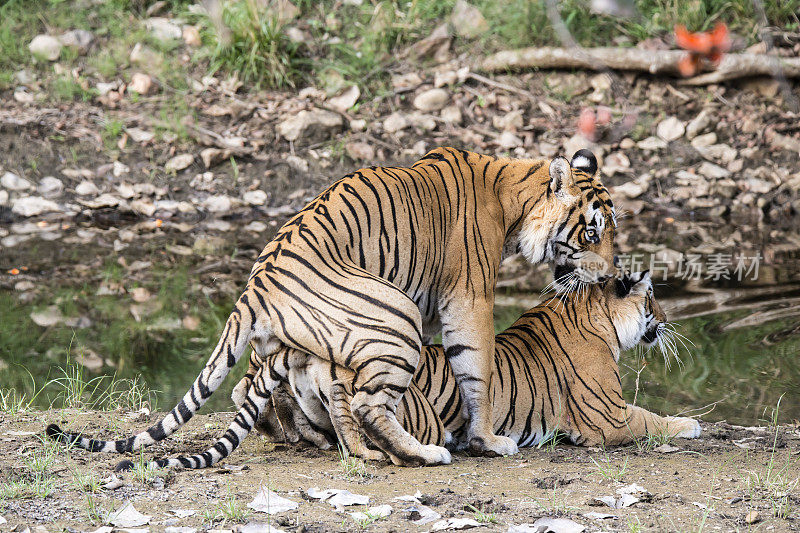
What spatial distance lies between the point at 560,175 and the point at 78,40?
8774mm

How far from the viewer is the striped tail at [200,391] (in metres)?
3.86

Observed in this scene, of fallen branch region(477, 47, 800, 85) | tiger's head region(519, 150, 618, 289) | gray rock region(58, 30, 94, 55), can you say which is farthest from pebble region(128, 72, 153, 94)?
tiger's head region(519, 150, 618, 289)

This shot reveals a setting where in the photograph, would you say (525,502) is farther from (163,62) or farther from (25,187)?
(163,62)

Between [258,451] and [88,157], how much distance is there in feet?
22.0

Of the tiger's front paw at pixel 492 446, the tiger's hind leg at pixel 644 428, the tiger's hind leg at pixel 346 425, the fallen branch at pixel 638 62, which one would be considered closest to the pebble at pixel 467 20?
the fallen branch at pixel 638 62

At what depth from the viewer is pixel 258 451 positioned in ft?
14.7

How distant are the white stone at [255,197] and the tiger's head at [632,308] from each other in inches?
219

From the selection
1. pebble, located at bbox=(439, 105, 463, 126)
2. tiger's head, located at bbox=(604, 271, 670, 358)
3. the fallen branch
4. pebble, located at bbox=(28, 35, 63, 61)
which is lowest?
tiger's head, located at bbox=(604, 271, 670, 358)

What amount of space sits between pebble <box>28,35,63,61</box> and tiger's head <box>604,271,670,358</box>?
29.1 ft

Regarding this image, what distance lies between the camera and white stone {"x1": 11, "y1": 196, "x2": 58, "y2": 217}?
32.0 feet

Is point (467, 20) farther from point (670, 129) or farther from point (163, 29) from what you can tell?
point (163, 29)

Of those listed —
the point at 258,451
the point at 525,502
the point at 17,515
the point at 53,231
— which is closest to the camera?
the point at 17,515

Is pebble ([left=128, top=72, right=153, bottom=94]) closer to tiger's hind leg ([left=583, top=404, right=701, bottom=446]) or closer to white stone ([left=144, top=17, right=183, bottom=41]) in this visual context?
white stone ([left=144, top=17, right=183, bottom=41])

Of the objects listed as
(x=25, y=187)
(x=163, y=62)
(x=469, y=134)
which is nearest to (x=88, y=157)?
(x=25, y=187)
